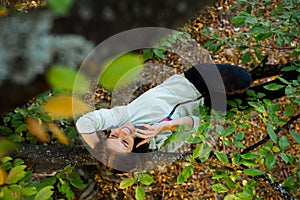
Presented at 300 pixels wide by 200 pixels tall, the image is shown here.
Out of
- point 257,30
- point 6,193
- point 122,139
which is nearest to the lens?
point 6,193

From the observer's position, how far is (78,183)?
46.8 inches

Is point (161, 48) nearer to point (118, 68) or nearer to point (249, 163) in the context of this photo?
point (249, 163)

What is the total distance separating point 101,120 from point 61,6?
882 millimetres

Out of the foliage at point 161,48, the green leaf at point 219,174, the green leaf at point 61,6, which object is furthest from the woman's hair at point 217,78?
the green leaf at point 61,6

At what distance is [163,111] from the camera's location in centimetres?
122

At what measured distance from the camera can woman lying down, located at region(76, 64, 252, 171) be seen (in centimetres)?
106

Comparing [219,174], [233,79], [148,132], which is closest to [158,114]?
[148,132]

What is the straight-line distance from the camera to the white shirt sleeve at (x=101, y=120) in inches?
41.7

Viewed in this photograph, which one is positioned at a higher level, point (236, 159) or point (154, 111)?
point (154, 111)

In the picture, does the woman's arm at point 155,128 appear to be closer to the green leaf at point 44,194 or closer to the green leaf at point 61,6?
the green leaf at point 44,194

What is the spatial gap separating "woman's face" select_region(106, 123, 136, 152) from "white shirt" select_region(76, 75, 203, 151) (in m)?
0.06

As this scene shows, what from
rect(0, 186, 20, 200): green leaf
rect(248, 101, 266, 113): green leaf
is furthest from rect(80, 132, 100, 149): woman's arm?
rect(248, 101, 266, 113): green leaf

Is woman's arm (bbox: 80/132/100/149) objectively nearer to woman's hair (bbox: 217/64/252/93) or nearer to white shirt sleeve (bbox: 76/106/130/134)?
white shirt sleeve (bbox: 76/106/130/134)

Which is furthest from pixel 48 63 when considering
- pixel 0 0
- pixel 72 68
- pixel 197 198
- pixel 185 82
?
pixel 197 198
